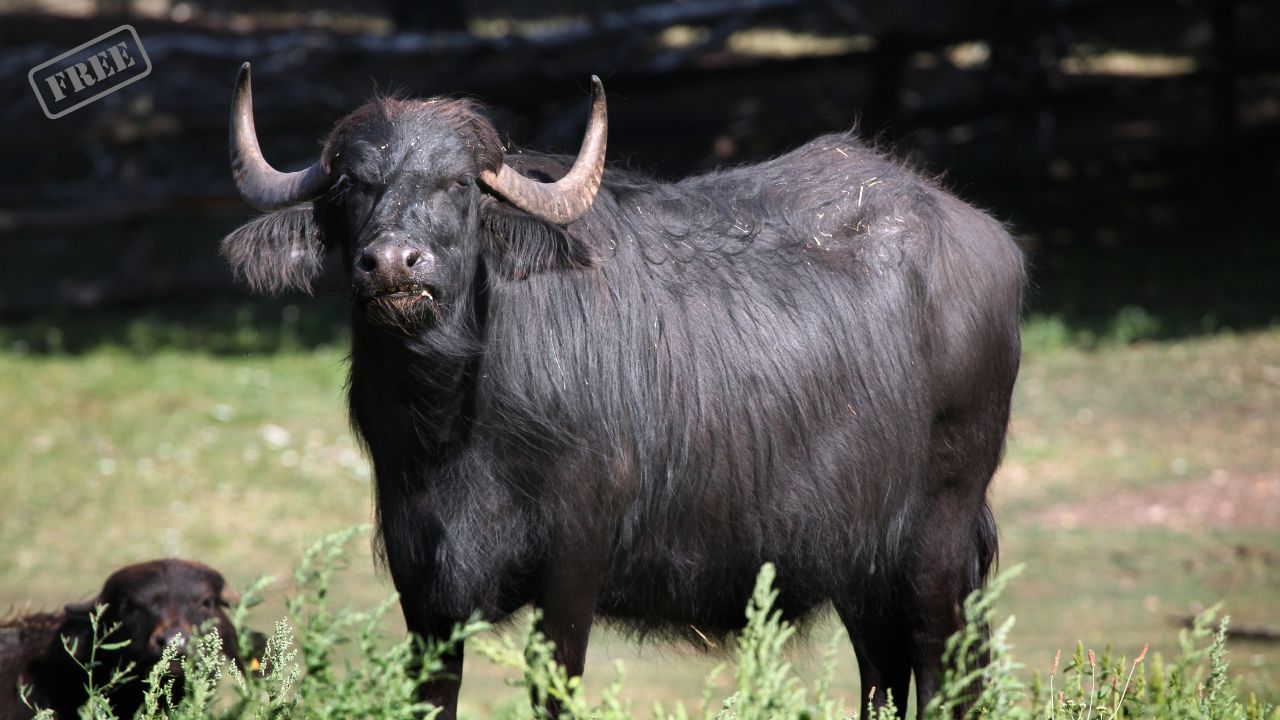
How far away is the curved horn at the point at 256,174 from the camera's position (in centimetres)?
506

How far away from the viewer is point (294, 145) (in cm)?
1856

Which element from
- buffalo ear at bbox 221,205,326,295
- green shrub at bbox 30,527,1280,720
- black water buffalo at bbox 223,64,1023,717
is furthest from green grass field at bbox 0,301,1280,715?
green shrub at bbox 30,527,1280,720

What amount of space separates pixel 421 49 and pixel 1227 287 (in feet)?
31.7

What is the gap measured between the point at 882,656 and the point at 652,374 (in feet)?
5.53

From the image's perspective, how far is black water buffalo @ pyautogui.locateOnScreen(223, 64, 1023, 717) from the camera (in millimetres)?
4812

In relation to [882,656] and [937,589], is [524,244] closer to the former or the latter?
[937,589]

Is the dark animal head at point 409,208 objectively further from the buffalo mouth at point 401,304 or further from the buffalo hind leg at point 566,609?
the buffalo hind leg at point 566,609

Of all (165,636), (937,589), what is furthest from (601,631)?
(165,636)

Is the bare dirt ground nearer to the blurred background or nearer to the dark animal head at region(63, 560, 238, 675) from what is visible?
the blurred background

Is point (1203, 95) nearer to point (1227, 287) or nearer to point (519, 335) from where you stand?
point (1227, 287)

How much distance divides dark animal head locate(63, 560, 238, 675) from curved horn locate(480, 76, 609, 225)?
199 centimetres

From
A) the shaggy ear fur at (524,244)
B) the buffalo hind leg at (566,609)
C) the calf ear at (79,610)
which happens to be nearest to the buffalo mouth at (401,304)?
the shaggy ear fur at (524,244)

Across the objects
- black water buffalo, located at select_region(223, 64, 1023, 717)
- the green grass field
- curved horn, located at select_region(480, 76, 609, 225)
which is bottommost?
the green grass field

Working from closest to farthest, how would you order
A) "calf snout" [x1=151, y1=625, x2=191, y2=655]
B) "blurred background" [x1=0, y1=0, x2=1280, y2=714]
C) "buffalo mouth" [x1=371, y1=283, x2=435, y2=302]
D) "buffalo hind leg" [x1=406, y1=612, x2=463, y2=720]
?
1. "buffalo mouth" [x1=371, y1=283, x2=435, y2=302]
2. "buffalo hind leg" [x1=406, y1=612, x2=463, y2=720]
3. "calf snout" [x1=151, y1=625, x2=191, y2=655]
4. "blurred background" [x1=0, y1=0, x2=1280, y2=714]
